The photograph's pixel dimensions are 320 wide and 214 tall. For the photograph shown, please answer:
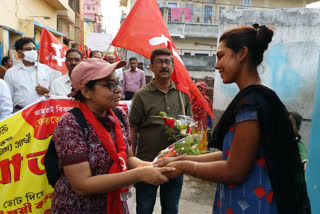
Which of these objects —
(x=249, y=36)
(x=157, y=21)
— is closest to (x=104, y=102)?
(x=249, y=36)

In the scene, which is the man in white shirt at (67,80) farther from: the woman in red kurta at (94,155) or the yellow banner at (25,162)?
the woman in red kurta at (94,155)

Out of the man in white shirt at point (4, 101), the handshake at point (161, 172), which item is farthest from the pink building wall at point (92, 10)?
the handshake at point (161, 172)

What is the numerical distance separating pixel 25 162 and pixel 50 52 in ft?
10.6

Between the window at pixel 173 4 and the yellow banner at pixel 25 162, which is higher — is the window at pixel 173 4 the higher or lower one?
the higher one

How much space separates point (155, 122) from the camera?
3.14m

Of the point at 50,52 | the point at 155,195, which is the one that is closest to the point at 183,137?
the point at 155,195

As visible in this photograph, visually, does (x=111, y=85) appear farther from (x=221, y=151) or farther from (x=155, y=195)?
(x=155, y=195)

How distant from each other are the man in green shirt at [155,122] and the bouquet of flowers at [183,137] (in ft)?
0.45

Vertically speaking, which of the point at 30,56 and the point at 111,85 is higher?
the point at 30,56

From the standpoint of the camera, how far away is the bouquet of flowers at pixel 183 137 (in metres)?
2.22

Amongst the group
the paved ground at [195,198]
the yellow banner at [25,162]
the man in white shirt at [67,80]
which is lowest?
the paved ground at [195,198]

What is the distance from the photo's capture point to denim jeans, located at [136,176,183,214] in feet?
10.0

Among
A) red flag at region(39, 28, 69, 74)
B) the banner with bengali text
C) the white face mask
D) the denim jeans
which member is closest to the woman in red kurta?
the banner with bengali text

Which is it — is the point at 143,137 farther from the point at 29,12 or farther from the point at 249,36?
the point at 29,12
